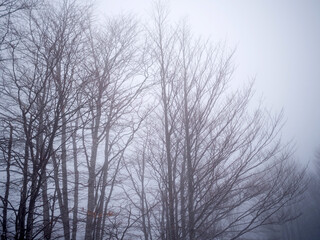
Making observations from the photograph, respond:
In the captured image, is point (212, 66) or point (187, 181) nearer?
point (187, 181)

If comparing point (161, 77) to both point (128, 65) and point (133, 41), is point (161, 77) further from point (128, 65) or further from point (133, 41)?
point (133, 41)

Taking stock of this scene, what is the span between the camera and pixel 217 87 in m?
3.68

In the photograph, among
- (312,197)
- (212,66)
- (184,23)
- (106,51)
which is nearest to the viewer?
(212,66)

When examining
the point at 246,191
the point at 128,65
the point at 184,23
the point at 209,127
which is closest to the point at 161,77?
the point at 128,65

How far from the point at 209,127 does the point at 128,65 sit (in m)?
1.97

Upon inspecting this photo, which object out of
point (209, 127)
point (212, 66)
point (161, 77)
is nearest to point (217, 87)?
point (212, 66)

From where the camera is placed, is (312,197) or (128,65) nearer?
(128,65)

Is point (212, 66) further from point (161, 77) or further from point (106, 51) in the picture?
point (106, 51)

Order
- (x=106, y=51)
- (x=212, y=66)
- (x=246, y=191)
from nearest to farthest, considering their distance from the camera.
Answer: (x=246, y=191)
(x=212, y=66)
(x=106, y=51)

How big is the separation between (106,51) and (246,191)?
365 centimetres

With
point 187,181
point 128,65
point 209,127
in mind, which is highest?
point 128,65

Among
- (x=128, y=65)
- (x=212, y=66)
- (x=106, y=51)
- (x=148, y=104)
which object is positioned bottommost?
(x=148, y=104)

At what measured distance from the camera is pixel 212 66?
389 centimetres

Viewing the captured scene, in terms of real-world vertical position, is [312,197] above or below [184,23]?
below
